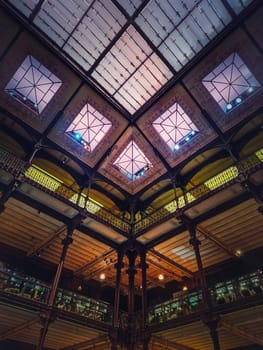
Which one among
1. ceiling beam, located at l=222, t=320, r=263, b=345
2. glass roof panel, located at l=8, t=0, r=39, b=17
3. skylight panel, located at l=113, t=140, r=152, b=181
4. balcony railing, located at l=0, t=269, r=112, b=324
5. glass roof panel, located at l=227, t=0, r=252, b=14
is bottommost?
ceiling beam, located at l=222, t=320, r=263, b=345

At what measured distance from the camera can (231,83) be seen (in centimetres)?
1362

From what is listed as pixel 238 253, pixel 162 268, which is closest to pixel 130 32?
pixel 238 253

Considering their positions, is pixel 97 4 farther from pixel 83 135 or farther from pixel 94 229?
pixel 94 229

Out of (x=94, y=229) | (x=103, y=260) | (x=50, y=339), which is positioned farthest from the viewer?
(x=103, y=260)

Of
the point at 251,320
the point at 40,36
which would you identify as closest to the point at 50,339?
the point at 251,320

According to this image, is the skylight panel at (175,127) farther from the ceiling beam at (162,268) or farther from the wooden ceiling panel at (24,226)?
the wooden ceiling panel at (24,226)

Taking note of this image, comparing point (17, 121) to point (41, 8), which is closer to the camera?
point (41, 8)

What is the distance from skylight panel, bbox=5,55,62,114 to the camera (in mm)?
13297

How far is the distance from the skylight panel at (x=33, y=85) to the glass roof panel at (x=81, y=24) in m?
1.54

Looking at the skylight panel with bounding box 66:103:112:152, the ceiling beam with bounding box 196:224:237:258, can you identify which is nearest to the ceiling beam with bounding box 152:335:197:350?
the ceiling beam with bounding box 196:224:237:258

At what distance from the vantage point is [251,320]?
1029 centimetres

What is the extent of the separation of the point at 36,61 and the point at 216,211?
11367 millimetres

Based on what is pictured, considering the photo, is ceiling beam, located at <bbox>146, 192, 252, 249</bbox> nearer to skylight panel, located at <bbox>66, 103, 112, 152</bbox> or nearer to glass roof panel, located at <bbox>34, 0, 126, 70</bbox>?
skylight panel, located at <bbox>66, 103, 112, 152</bbox>

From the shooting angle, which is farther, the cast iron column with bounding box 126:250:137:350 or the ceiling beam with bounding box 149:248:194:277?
the ceiling beam with bounding box 149:248:194:277
